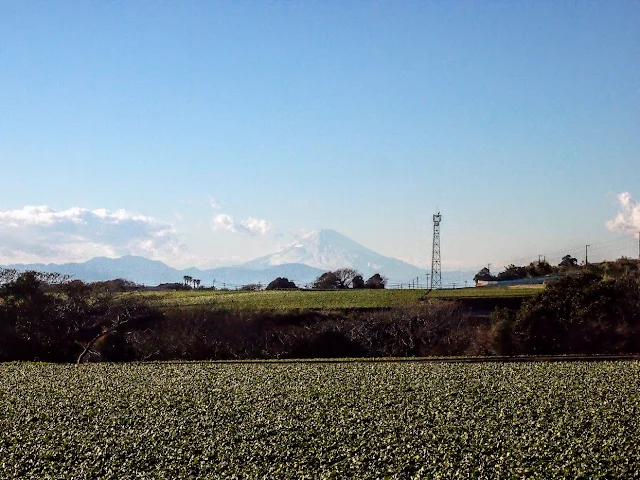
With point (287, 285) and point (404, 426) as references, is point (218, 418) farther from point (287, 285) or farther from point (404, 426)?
point (287, 285)

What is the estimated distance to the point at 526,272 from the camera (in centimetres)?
8850

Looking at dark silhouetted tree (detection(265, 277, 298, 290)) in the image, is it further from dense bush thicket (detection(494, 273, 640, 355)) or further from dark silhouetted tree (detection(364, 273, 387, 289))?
dense bush thicket (detection(494, 273, 640, 355))

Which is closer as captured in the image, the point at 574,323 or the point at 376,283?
the point at 574,323

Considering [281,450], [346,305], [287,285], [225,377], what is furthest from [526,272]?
[281,450]

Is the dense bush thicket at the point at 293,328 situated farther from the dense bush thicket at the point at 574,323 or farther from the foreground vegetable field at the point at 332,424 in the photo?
the foreground vegetable field at the point at 332,424

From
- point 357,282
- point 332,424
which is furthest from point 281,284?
point 332,424

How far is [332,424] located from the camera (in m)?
16.5

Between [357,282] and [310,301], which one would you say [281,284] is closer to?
[357,282]

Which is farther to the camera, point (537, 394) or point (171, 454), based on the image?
point (537, 394)

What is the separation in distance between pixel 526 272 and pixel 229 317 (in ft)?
175


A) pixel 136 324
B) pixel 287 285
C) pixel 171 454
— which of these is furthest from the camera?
pixel 287 285

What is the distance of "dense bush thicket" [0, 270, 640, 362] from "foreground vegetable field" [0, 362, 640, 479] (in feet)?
46.2

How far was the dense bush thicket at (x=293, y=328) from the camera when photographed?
37.8 m

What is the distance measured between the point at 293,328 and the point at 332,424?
26.7m
